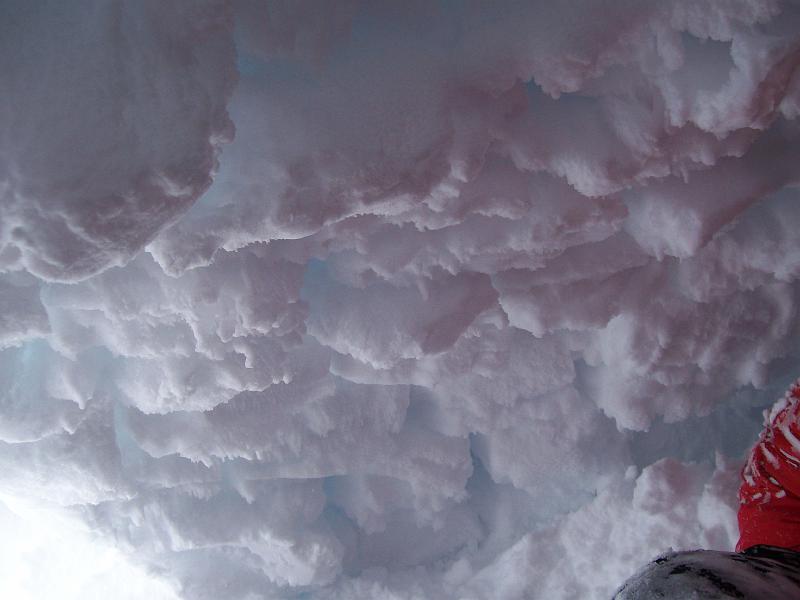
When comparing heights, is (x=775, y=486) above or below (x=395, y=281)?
below

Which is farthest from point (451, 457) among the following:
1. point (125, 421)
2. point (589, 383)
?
point (125, 421)

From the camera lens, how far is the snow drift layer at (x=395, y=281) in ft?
3.42

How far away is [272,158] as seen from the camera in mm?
1234

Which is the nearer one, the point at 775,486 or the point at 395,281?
the point at 775,486

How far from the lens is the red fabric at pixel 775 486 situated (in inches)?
49.5

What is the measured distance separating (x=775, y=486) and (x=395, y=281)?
0.94 metres

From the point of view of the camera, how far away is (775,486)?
1.35 m

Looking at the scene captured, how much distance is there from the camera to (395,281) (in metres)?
1.74

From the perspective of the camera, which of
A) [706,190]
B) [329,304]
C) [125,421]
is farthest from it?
[125,421]

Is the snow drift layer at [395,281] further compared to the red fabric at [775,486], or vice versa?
the red fabric at [775,486]

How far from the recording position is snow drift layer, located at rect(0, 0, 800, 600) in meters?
1.04

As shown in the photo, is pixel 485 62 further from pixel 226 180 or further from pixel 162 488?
pixel 162 488

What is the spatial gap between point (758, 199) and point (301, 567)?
1.80 m

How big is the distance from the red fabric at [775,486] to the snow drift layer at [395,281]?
461mm
